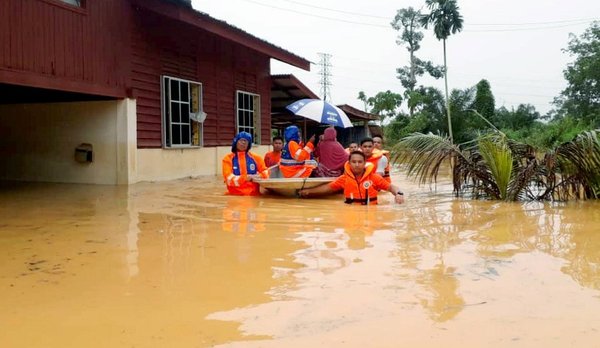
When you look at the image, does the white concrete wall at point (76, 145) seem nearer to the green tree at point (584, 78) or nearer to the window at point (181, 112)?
the window at point (181, 112)

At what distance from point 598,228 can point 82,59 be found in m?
8.34

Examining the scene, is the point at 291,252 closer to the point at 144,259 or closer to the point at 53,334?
the point at 144,259

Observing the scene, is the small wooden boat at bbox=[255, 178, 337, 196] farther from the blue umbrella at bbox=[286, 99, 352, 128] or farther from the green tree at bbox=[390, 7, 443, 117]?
the green tree at bbox=[390, 7, 443, 117]

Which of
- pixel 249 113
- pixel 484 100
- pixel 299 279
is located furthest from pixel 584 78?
pixel 299 279

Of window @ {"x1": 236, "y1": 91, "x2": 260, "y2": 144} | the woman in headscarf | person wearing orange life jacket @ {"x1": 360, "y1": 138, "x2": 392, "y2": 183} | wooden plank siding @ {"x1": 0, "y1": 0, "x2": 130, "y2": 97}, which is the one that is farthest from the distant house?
person wearing orange life jacket @ {"x1": 360, "y1": 138, "x2": 392, "y2": 183}

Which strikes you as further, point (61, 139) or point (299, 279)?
point (61, 139)

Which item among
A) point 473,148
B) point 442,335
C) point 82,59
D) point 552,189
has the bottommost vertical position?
point 442,335

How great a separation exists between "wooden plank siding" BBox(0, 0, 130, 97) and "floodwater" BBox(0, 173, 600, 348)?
2.95 meters

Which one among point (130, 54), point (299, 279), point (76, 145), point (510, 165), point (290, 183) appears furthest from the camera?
point (76, 145)

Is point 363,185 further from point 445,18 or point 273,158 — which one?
point 445,18

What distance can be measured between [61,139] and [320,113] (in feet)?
18.0

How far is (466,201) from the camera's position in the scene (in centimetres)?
842

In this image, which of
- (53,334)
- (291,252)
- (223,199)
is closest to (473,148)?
(223,199)

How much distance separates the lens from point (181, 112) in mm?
12820
